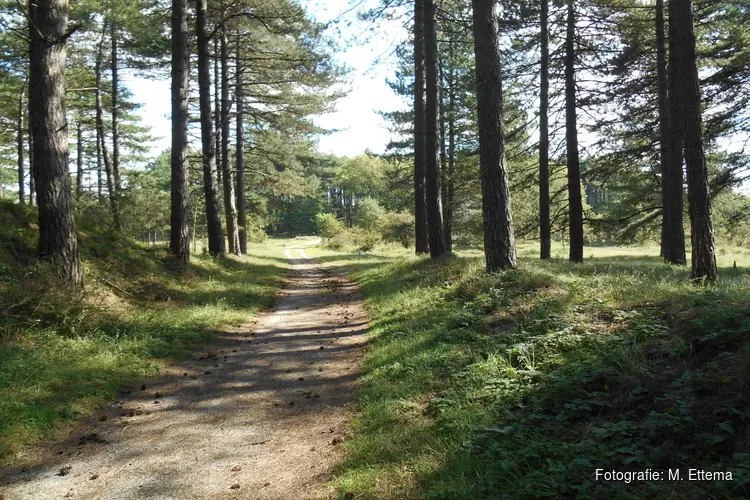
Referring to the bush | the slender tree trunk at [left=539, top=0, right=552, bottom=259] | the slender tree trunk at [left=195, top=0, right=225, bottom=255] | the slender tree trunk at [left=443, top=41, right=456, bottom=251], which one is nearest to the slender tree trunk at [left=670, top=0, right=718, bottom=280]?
the slender tree trunk at [left=539, top=0, right=552, bottom=259]

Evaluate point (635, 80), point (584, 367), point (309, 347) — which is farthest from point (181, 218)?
point (635, 80)

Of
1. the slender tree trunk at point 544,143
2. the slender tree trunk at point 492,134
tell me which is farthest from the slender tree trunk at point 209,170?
the slender tree trunk at point 544,143

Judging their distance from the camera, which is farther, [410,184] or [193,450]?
[410,184]

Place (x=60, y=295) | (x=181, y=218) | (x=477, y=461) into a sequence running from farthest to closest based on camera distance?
(x=181, y=218), (x=60, y=295), (x=477, y=461)

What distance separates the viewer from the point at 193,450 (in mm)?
4082

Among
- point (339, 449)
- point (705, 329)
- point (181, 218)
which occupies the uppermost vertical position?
point (181, 218)

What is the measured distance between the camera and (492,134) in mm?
8898

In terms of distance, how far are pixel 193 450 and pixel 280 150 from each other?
21.9 metres

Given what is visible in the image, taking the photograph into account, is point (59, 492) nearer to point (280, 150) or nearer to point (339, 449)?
point (339, 449)

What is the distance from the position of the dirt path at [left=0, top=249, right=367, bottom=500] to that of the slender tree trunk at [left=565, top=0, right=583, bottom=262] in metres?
10.2

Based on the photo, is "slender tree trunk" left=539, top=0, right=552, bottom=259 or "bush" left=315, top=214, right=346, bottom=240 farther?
"bush" left=315, top=214, right=346, bottom=240

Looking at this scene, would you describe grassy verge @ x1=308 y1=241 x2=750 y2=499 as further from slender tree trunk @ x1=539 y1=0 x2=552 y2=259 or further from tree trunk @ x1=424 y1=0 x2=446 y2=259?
slender tree trunk @ x1=539 y1=0 x2=552 y2=259

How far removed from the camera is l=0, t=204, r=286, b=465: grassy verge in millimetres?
4695

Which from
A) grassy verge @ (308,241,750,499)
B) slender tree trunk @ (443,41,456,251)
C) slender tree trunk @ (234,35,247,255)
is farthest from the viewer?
slender tree trunk @ (443,41,456,251)
